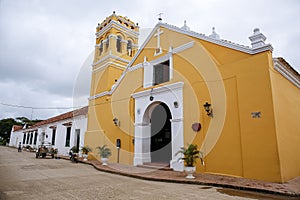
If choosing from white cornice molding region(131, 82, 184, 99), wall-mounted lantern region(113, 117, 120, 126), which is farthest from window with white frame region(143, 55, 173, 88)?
wall-mounted lantern region(113, 117, 120, 126)

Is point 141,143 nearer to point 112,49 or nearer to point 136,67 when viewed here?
point 136,67

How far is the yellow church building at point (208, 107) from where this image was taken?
19.8 ft

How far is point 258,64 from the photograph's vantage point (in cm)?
631

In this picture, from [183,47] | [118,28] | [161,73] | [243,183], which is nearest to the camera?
[243,183]

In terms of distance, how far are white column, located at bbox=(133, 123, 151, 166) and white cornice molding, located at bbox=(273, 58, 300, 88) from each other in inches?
230

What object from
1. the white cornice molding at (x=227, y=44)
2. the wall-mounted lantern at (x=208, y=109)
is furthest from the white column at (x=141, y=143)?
the white cornice molding at (x=227, y=44)

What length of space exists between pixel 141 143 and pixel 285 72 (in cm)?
643

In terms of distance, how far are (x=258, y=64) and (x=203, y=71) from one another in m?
1.92

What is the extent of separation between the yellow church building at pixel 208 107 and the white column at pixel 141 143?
0.05 meters

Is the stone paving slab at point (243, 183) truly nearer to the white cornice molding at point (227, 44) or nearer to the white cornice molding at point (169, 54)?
the white cornice molding at point (227, 44)

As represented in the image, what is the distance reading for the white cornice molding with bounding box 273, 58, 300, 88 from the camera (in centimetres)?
661

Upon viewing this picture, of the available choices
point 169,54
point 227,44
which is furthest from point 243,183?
point 169,54

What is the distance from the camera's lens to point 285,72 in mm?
7180

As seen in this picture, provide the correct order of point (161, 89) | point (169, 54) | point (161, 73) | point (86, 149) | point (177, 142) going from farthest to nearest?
point (86, 149) → point (161, 73) → point (169, 54) → point (161, 89) → point (177, 142)
